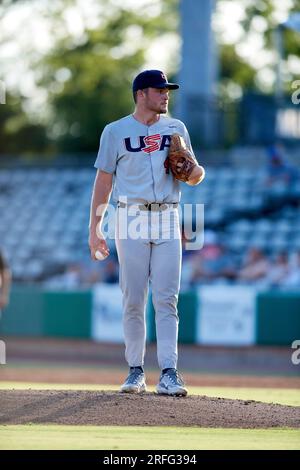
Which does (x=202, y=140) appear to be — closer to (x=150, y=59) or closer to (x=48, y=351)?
(x=48, y=351)

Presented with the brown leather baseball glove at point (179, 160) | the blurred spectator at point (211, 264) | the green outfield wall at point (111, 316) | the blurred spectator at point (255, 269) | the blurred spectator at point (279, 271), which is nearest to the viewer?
the brown leather baseball glove at point (179, 160)

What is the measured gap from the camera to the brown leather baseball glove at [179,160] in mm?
7223

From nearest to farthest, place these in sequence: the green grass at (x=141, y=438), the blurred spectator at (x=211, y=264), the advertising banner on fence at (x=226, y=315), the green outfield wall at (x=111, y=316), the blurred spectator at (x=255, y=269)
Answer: the green grass at (x=141, y=438)
the green outfield wall at (x=111, y=316)
the advertising banner on fence at (x=226, y=315)
the blurred spectator at (x=255, y=269)
the blurred spectator at (x=211, y=264)

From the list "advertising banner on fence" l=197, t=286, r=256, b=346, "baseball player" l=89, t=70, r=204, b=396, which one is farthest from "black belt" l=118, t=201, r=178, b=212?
"advertising banner on fence" l=197, t=286, r=256, b=346

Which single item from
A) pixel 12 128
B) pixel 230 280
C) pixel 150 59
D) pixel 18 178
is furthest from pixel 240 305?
pixel 150 59

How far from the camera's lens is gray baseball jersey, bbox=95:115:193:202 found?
7340 millimetres

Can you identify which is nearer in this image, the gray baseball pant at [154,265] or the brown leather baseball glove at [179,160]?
the brown leather baseball glove at [179,160]

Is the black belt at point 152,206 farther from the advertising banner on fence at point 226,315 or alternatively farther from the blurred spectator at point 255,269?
the blurred spectator at point 255,269

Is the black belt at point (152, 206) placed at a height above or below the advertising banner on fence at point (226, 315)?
below

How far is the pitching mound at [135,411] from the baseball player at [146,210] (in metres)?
0.35

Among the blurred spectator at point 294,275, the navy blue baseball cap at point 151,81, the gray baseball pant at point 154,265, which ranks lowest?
the gray baseball pant at point 154,265

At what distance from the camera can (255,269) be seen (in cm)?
1831

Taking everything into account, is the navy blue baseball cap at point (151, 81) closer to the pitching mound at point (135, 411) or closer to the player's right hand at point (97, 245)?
the player's right hand at point (97, 245)

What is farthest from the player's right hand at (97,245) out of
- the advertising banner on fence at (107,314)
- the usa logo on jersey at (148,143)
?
the advertising banner on fence at (107,314)
